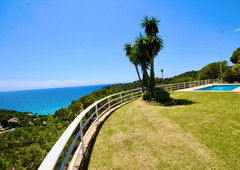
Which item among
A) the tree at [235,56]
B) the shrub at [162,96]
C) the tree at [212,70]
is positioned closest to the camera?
the shrub at [162,96]

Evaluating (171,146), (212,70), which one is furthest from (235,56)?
(171,146)

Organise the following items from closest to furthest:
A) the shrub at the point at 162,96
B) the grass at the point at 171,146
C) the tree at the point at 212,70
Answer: the grass at the point at 171,146 < the shrub at the point at 162,96 < the tree at the point at 212,70

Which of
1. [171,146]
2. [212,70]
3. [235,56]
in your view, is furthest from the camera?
[212,70]

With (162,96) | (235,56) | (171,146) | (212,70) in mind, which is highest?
(235,56)

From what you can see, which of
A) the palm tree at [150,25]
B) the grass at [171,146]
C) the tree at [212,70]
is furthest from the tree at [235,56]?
the grass at [171,146]

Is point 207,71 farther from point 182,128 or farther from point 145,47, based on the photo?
point 182,128

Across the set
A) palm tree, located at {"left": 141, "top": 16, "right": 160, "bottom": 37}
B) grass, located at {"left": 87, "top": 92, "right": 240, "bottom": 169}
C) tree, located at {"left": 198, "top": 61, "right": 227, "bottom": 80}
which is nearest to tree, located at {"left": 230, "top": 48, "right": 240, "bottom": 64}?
tree, located at {"left": 198, "top": 61, "right": 227, "bottom": 80}

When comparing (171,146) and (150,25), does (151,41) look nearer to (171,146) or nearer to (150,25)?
(150,25)

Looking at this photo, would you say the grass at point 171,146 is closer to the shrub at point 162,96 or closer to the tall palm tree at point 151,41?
the shrub at point 162,96

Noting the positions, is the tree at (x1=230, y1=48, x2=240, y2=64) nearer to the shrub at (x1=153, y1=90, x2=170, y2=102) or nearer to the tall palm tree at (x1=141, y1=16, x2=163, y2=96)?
the tall palm tree at (x1=141, y1=16, x2=163, y2=96)

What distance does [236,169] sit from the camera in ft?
7.02

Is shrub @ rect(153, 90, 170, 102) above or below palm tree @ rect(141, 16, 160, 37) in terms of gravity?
below

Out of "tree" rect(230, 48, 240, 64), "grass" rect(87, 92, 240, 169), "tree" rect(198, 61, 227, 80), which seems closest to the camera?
"grass" rect(87, 92, 240, 169)

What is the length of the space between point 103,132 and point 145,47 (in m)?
8.51
